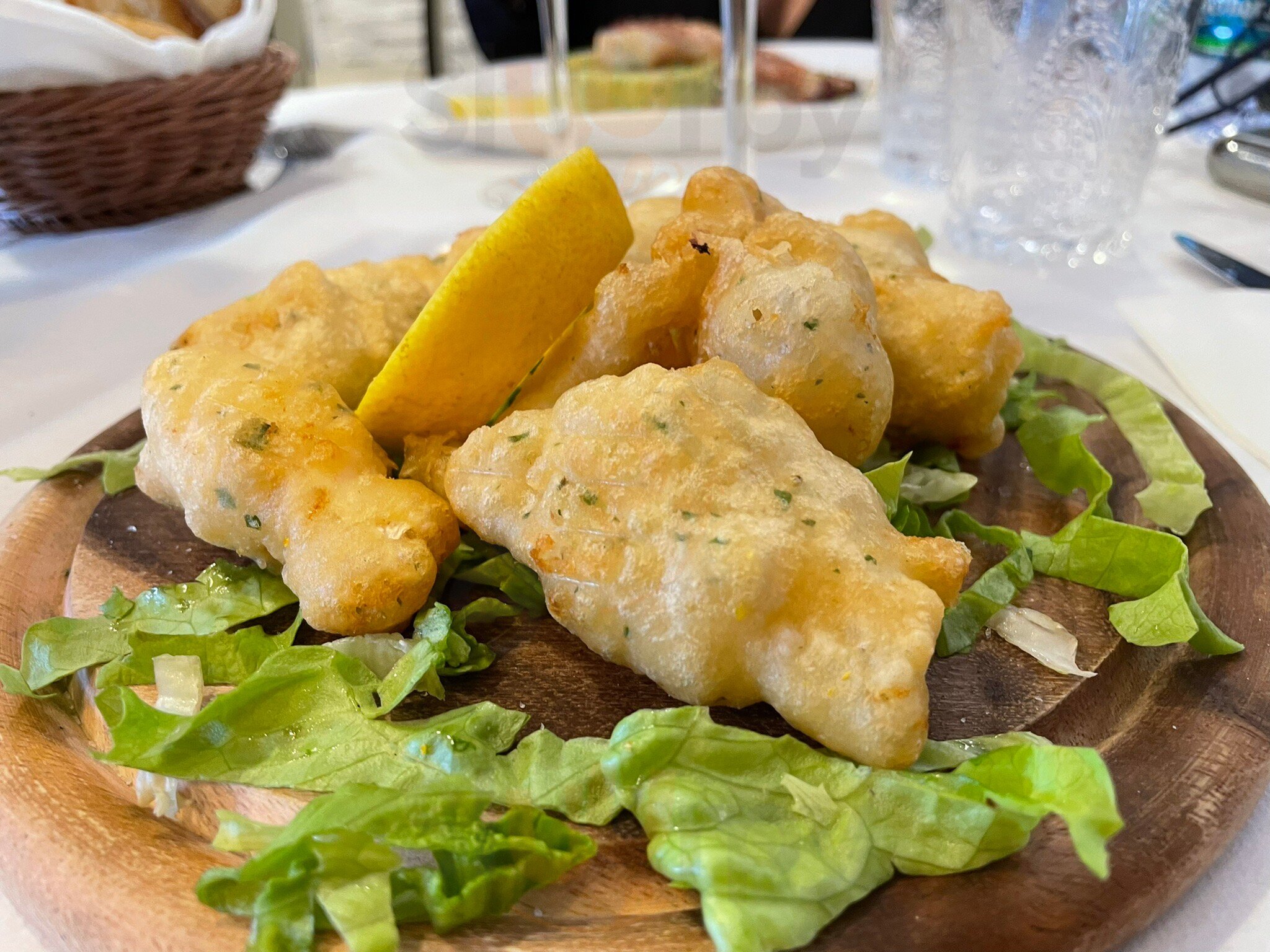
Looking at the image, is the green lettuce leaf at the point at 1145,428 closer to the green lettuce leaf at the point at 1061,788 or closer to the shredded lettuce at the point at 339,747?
the green lettuce leaf at the point at 1061,788

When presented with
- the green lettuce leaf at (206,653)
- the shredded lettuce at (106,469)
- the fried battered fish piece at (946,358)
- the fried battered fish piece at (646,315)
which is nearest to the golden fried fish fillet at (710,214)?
the fried battered fish piece at (646,315)

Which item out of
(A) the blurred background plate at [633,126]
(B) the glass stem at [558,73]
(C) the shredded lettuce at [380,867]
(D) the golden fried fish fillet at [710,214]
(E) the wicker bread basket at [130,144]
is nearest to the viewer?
(C) the shredded lettuce at [380,867]

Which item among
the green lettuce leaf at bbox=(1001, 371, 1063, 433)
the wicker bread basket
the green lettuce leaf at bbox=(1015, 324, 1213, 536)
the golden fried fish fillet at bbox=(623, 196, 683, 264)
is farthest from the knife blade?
the wicker bread basket

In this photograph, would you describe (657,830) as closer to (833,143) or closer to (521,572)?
(521,572)

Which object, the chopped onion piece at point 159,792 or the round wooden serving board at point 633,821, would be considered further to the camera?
the chopped onion piece at point 159,792

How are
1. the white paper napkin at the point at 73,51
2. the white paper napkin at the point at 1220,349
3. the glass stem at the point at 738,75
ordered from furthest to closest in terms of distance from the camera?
the glass stem at the point at 738,75 → the white paper napkin at the point at 73,51 → the white paper napkin at the point at 1220,349

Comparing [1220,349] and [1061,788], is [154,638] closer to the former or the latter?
[1061,788]

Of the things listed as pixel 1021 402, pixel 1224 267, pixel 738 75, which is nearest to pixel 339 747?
pixel 1021 402
